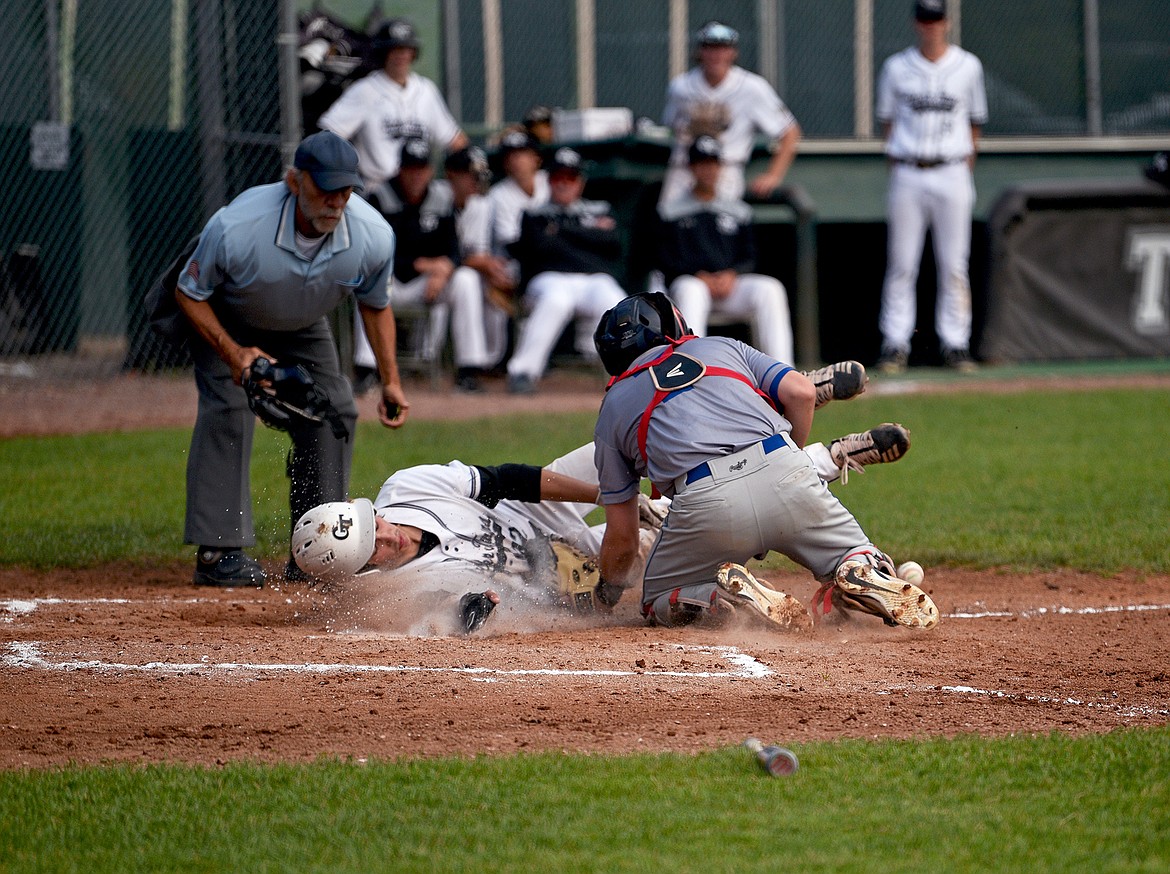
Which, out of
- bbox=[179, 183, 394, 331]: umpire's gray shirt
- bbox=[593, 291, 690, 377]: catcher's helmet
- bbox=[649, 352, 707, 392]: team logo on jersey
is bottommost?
bbox=[649, 352, 707, 392]: team logo on jersey

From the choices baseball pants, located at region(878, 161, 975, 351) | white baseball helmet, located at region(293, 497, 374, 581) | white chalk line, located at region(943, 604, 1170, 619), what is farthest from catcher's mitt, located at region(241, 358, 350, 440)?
baseball pants, located at region(878, 161, 975, 351)

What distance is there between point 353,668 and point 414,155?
26.0 ft

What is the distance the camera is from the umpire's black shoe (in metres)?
6.88

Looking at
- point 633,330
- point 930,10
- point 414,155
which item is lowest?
point 633,330

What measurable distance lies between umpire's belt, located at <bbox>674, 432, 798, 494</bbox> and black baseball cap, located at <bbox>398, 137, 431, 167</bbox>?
7515mm

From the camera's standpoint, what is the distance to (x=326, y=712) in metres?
4.60

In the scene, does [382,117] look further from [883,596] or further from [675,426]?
[883,596]

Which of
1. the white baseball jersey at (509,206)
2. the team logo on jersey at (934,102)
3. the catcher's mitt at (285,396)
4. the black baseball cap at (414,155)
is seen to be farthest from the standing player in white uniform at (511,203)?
the catcher's mitt at (285,396)

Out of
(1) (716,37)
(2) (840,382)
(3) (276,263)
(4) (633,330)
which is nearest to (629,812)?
(4) (633,330)

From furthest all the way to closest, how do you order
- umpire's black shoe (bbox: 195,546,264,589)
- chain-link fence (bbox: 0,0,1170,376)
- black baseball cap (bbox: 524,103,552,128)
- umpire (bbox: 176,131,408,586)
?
1. black baseball cap (bbox: 524,103,552,128)
2. chain-link fence (bbox: 0,0,1170,376)
3. umpire's black shoe (bbox: 195,546,264,589)
4. umpire (bbox: 176,131,408,586)

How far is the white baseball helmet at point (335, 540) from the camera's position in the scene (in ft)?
18.6

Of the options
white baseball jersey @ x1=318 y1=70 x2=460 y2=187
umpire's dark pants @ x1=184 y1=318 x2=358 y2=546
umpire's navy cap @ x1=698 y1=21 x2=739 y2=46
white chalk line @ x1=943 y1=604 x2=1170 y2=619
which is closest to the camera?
white chalk line @ x1=943 y1=604 x2=1170 y2=619

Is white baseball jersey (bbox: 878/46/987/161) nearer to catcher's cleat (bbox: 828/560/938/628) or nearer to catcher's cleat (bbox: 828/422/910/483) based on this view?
catcher's cleat (bbox: 828/422/910/483)

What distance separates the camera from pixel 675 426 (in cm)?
550
